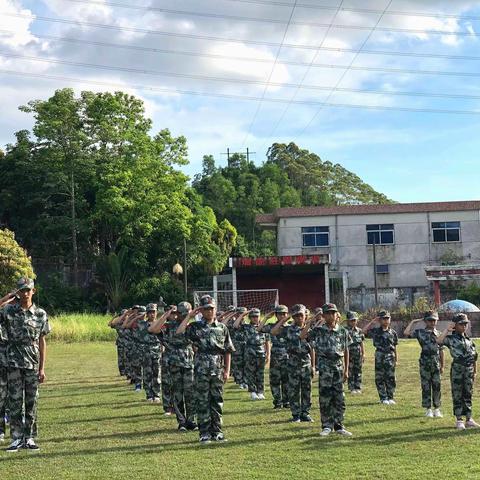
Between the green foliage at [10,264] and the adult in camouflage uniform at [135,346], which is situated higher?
the green foliage at [10,264]

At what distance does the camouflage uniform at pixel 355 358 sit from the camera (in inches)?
593

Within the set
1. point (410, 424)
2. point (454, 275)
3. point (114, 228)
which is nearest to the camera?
point (410, 424)

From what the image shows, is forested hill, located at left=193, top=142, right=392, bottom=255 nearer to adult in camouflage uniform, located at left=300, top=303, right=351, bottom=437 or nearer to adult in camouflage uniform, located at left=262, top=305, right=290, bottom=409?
adult in camouflage uniform, located at left=262, top=305, right=290, bottom=409

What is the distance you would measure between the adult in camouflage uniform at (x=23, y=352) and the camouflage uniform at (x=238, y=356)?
22.8 feet

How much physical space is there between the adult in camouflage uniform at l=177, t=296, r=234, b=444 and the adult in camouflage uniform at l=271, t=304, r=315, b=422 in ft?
6.38

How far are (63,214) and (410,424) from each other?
121 feet

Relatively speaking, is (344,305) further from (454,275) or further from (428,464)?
(428,464)

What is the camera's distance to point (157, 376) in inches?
557

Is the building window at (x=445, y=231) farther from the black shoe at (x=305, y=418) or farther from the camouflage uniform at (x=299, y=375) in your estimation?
the black shoe at (x=305, y=418)

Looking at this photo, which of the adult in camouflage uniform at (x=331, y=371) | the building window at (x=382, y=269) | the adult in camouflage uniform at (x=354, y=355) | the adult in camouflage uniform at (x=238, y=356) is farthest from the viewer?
the building window at (x=382, y=269)

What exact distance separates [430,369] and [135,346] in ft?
23.5

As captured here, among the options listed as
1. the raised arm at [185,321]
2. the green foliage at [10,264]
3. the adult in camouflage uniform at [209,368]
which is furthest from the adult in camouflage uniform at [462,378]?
the green foliage at [10,264]

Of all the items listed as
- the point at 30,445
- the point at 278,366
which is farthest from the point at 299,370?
the point at 30,445

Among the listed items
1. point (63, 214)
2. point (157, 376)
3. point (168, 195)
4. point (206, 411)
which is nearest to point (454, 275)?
point (168, 195)
